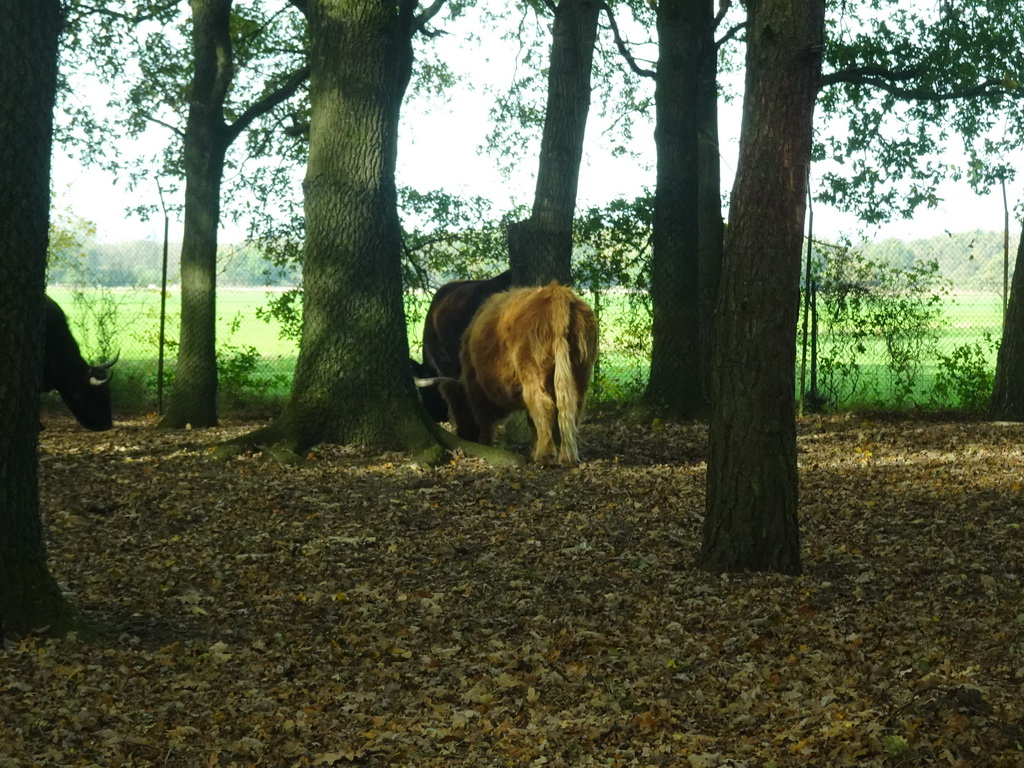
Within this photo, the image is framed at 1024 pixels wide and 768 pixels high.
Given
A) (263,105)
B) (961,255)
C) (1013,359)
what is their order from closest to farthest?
1. (1013,359)
2. (263,105)
3. (961,255)

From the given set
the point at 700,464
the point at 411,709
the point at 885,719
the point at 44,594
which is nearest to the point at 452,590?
the point at 411,709

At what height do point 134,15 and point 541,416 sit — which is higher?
point 134,15

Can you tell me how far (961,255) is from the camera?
16.5 m

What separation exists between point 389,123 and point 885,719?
7738 mm

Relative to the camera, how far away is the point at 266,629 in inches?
223

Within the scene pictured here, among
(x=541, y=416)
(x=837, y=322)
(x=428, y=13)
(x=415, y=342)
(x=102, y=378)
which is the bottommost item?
(x=541, y=416)

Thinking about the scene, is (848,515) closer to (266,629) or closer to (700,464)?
(700,464)

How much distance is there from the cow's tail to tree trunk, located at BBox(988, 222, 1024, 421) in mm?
5862

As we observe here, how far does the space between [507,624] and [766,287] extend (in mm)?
2233

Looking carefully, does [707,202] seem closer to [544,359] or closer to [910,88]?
[910,88]

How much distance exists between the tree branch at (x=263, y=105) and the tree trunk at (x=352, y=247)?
12.0 ft

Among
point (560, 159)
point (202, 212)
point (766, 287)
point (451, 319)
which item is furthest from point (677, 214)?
point (766, 287)

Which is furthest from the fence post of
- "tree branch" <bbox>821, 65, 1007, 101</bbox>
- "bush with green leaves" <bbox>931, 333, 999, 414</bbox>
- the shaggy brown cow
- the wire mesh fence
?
"bush with green leaves" <bbox>931, 333, 999, 414</bbox>

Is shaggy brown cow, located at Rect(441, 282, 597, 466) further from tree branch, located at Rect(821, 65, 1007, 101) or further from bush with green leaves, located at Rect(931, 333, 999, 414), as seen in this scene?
bush with green leaves, located at Rect(931, 333, 999, 414)
